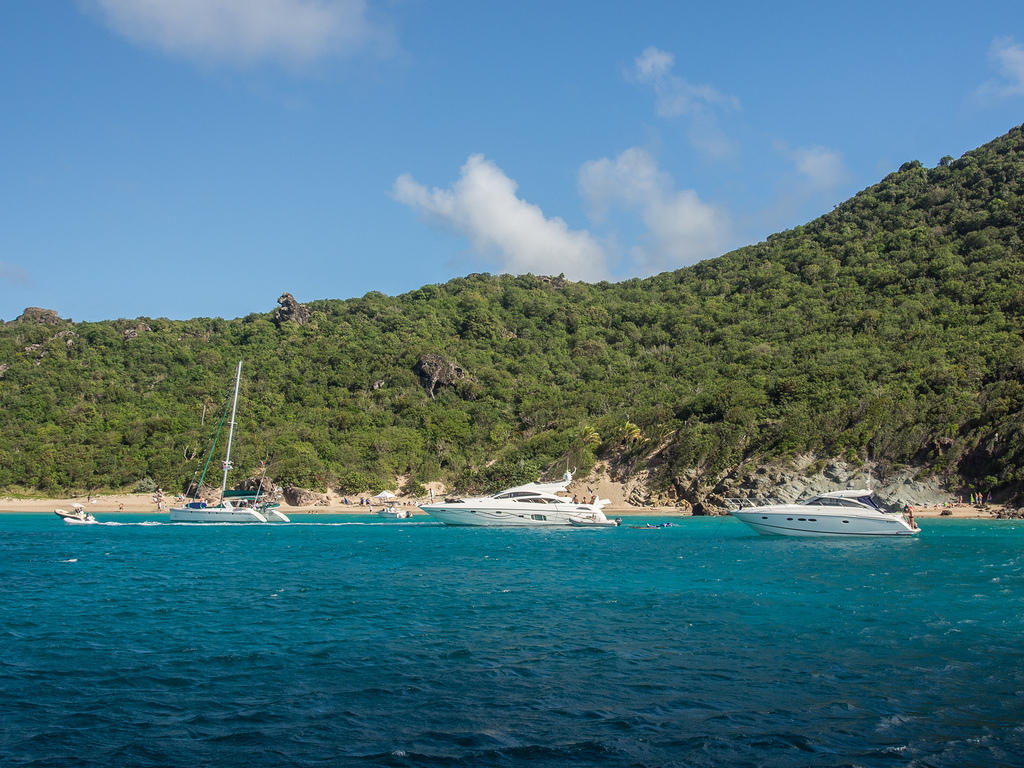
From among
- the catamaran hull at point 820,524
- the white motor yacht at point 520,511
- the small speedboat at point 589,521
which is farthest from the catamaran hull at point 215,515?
the catamaran hull at point 820,524

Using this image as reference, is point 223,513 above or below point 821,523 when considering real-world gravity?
below

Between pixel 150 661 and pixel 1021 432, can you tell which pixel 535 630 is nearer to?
pixel 150 661

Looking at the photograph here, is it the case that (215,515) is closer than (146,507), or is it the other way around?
(215,515)

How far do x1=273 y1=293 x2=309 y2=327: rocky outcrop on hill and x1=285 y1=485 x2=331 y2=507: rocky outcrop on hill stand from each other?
177 ft

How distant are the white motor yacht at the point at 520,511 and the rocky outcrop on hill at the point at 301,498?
2896 cm

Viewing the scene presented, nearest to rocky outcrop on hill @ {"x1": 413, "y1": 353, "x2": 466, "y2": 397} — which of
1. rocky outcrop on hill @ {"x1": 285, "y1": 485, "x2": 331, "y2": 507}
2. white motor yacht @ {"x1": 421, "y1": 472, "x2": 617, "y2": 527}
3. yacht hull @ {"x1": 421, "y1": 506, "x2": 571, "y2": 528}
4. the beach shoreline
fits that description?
the beach shoreline

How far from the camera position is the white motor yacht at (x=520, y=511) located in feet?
169

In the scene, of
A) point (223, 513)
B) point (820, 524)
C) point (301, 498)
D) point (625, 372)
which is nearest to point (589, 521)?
point (820, 524)

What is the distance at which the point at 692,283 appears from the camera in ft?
433

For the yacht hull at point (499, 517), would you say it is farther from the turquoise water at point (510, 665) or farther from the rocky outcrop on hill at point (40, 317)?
the rocky outcrop on hill at point (40, 317)

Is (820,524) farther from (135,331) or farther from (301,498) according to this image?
(135,331)

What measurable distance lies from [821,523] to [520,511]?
19.2 m

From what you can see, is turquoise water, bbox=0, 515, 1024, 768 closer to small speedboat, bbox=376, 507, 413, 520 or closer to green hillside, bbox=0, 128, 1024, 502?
small speedboat, bbox=376, 507, 413, 520

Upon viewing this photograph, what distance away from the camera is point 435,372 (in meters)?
107
